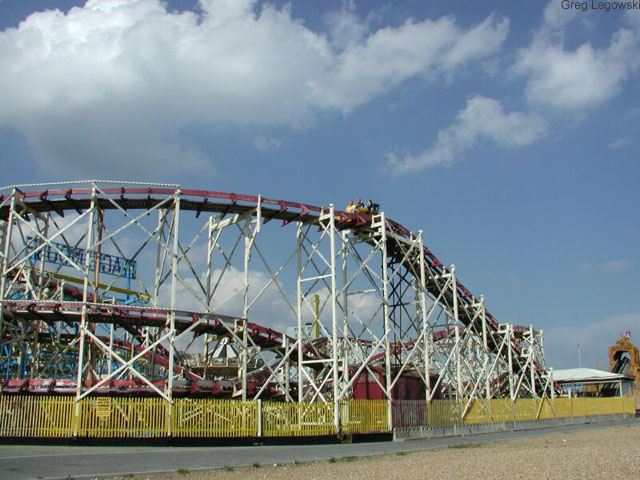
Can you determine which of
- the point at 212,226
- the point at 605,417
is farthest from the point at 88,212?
the point at 605,417

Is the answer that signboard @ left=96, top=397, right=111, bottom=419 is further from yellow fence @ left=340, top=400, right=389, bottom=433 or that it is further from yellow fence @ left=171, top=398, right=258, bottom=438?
yellow fence @ left=340, top=400, right=389, bottom=433

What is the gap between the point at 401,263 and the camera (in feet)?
112

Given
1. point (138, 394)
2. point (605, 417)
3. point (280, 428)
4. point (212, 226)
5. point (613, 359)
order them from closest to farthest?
1. point (280, 428)
2. point (138, 394)
3. point (212, 226)
4. point (605, 417)
5. point (613, 359)

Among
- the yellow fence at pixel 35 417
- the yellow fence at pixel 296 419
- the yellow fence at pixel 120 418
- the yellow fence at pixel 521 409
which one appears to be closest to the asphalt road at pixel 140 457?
the yellow fence at pixel 35 417

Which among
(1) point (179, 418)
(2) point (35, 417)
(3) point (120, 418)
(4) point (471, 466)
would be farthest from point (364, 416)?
(2) point (35, 417)

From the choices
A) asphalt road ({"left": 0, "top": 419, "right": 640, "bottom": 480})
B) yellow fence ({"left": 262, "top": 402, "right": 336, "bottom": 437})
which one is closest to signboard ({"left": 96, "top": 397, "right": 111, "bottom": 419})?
asphalt road ({"left": 0, "top": 419, "right": 640, "bottom": 480})

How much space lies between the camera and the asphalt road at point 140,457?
48.8 ft

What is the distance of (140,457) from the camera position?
18.4m

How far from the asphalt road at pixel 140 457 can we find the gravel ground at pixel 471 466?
1276 mm

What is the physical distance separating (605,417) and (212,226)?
33.5 meters

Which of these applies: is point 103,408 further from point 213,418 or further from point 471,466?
point 471,466

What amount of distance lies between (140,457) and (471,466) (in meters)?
9.16

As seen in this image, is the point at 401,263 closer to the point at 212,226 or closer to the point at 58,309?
the point at 212,226

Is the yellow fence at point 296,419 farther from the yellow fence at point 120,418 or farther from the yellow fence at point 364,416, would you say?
the yellow fence at point 120,418
